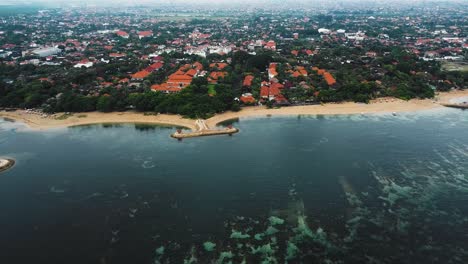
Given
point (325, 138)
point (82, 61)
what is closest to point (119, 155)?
point (325, 138)

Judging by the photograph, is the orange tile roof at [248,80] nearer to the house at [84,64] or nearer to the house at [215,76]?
the house at [215,76]

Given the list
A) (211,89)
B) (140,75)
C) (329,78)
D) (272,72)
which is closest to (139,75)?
(140,75)

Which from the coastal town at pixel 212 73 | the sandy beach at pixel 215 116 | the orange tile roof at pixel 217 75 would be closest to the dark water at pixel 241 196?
the sandy beach at pixel 215 116

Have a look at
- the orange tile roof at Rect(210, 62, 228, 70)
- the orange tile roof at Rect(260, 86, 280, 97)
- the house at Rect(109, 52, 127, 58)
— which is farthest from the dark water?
the house at Rect(109, 52, 127, 58)

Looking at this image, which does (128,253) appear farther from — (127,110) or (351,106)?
(351,106)

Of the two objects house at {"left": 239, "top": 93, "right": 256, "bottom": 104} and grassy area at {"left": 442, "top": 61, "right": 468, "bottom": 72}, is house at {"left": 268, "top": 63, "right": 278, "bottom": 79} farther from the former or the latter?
grassy area at {"left": 442, "top": 61, "right": 468, "bottom": 72}

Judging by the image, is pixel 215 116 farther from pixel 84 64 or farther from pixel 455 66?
pixel 455 66
